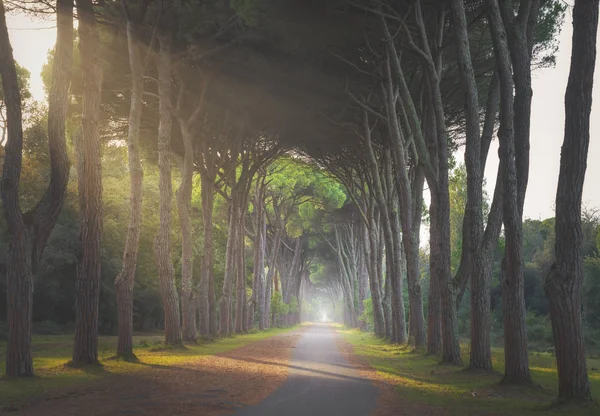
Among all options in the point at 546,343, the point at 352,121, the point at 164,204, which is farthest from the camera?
the point at 546,343

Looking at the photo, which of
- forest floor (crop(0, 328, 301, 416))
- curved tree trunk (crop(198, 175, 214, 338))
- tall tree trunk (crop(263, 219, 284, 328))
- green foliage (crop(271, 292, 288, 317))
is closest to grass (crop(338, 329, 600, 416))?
forest floor (crop(0, 328, 301, 416))

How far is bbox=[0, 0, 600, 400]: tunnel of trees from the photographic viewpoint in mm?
12234

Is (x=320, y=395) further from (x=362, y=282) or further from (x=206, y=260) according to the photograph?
(x=362, y=282)

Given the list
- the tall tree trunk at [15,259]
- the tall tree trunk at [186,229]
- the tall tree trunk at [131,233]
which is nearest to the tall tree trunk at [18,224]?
the tall tree trunk at [15,259]

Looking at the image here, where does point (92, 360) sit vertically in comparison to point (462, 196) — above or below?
below

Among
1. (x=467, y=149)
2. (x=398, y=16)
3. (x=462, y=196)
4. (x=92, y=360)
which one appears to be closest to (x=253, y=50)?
(x=398, y=16)

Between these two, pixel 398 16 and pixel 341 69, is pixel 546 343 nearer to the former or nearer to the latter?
pixel 341 69

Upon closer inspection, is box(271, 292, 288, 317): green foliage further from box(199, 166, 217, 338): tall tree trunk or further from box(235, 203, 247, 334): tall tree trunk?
box(199, 166, 217, 338): tall tree trunk

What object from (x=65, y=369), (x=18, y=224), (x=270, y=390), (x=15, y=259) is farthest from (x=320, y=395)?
(x=18, y=224)

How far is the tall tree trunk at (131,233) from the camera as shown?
17.1 meters

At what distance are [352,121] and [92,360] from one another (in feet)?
55.6

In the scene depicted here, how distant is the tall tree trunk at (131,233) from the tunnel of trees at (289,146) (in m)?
0.07

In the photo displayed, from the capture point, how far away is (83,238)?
15.0 m

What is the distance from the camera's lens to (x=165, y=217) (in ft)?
70.7
